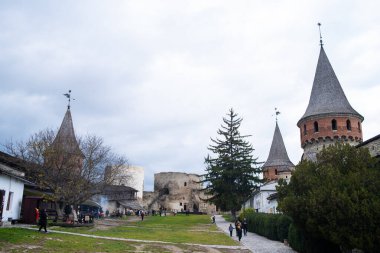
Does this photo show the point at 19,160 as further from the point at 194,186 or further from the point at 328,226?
the point at 194,186

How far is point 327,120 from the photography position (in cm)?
4122

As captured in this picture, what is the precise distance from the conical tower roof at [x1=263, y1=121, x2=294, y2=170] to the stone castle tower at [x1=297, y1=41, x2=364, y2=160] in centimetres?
1672

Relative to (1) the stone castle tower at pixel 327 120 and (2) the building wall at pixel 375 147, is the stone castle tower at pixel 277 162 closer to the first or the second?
(1) the stone castle tower at pixel 327 120

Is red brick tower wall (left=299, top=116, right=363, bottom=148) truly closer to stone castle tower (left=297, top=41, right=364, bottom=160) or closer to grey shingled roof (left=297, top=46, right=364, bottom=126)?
stone castle tower (left=297, top=41, right=364, bottom=160)

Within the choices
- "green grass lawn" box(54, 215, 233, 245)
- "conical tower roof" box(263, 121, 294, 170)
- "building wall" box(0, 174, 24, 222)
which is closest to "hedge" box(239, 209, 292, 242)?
"green grass lawn" box(54, 215, 233, 245)

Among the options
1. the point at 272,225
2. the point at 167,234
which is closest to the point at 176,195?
the point at 167,234

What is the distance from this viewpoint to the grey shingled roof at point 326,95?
4162 cm

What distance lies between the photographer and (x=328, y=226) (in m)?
14.9

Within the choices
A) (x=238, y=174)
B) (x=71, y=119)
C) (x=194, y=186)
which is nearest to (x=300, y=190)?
(x=238, y=174)

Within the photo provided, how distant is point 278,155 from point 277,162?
1.53 metres

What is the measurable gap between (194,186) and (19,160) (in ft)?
166

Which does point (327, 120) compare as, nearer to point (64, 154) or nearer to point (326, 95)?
point (326, 95)

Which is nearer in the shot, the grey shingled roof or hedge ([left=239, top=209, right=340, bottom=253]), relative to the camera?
hedge ([left=239, top=209, right=340, bottom=253])

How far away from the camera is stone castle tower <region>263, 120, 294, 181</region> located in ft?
194
